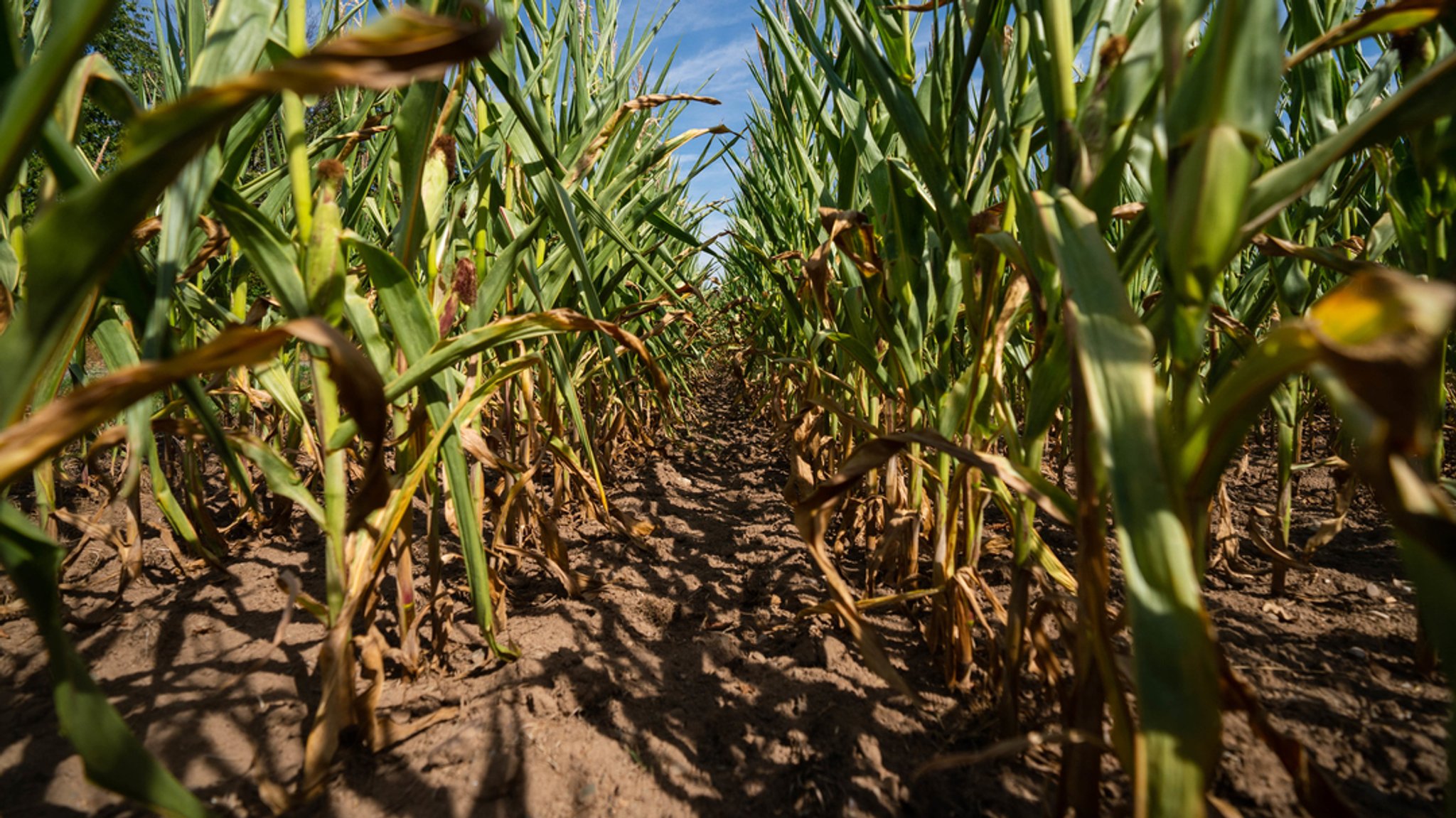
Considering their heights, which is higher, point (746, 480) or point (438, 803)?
point (746, 480)

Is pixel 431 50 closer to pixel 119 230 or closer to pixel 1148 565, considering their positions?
pixel 119 230

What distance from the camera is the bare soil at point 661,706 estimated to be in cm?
74

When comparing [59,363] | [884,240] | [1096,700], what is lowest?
[1096,700]

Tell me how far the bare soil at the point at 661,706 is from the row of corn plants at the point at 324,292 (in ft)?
0.27

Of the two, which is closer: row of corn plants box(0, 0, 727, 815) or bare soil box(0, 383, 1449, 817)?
row of corn plants box(0, 0, 727, 815)

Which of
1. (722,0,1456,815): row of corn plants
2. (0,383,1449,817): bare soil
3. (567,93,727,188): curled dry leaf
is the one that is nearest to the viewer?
(722,0,1456,815): row of corn plants

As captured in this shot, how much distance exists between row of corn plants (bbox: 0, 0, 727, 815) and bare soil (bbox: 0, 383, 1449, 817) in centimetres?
8

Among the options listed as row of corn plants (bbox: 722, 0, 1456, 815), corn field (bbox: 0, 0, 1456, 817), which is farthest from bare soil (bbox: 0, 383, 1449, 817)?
row of corn plants (bbox: 722, 0, 1456, 815)

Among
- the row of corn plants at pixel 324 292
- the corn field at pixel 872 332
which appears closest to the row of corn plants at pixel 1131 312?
the corn field at pixel 872 332

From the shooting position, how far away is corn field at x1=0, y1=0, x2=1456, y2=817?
343mm

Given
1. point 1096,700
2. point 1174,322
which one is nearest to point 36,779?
point 1096,700

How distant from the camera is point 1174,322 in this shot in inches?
17.8

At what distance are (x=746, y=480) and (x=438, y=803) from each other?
1683 mm

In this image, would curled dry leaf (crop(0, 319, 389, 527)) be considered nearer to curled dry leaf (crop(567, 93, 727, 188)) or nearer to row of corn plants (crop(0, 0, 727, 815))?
row of corn plants (crop(0, 0, 727, 815))
